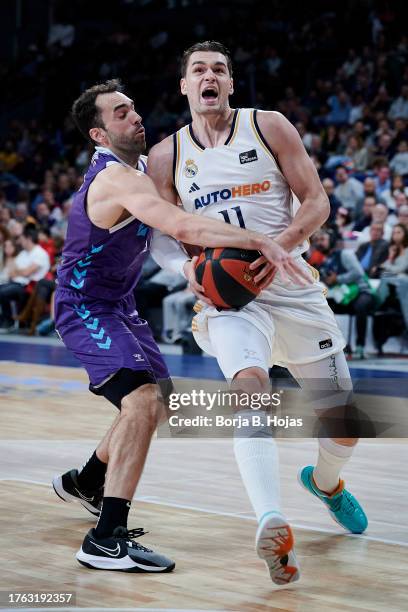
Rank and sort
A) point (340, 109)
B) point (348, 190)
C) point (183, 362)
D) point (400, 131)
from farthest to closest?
point (340, 109) → point (400, 131) → point (348, 190) → point (183, 362)

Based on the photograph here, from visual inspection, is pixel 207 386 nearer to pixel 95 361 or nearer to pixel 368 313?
pixel 368 313

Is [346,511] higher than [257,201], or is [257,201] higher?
[257,201]

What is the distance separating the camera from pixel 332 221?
41.7 feet

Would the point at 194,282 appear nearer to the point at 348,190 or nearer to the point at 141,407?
the point at 141,407

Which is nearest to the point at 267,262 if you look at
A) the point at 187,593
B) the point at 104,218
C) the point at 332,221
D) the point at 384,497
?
the point at 104,218

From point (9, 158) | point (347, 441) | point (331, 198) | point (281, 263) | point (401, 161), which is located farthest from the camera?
point (9, 158)

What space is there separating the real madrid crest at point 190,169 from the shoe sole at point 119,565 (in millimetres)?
1565

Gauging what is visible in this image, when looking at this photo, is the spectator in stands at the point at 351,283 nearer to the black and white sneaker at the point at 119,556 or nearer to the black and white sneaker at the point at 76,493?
the black and white sneaker at the point at 76,493

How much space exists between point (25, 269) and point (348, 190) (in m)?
4.43

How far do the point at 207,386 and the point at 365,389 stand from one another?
1330mm

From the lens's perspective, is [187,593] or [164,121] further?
[164,121]

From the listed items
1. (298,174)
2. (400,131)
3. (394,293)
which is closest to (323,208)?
(298,174)

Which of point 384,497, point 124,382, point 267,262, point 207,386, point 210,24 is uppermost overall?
point 210,24

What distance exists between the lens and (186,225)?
13.7 feet
